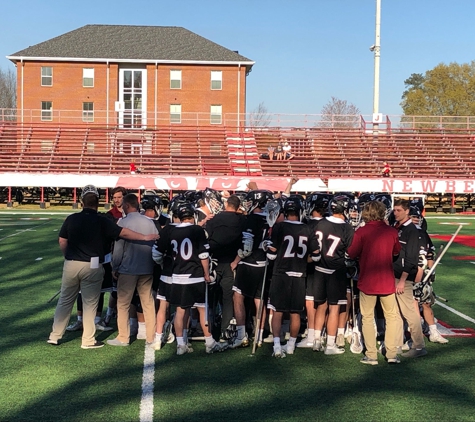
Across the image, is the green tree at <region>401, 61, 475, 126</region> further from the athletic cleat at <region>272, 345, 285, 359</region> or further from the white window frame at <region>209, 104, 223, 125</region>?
the athletic cleat at <region>272, 345, 285, 359</region>

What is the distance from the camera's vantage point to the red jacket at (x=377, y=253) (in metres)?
7.19

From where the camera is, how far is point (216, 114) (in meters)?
45.1

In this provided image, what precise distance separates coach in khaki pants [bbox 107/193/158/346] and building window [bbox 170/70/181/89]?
37.7 metres

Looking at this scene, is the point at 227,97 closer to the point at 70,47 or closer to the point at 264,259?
the point at 70,47

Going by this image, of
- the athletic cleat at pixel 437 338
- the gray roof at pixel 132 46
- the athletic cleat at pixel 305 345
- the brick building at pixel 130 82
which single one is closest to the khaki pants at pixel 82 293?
the athletic cleat at pixel 305 345

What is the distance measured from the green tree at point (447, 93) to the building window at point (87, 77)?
32.5 metres

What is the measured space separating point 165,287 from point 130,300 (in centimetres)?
60

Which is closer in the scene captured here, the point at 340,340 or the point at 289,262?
the point at 289,262

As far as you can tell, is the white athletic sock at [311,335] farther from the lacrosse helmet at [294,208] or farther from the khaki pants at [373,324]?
the lacrosse helmet at [294,208]

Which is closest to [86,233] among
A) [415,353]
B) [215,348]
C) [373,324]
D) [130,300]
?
[130,300]

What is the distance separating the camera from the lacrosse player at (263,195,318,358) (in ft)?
25.0

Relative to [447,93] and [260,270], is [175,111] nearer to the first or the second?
[447,93]

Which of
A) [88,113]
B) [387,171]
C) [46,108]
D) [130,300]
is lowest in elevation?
[130,300]

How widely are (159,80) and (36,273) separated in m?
33.0
